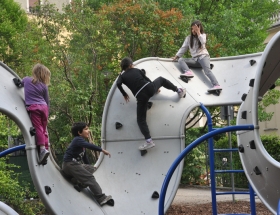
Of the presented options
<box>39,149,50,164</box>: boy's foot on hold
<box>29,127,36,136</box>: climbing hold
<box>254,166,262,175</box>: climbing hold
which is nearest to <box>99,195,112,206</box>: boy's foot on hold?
<box>39,149,50,164</box>: boy's foot on hold

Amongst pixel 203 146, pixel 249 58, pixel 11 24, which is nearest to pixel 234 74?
pixel 249 58

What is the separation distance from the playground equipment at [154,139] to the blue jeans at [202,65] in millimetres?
92

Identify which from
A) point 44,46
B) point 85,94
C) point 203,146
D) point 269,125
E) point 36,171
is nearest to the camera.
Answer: point 36,171

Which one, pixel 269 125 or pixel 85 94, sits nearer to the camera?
pixel 85 94

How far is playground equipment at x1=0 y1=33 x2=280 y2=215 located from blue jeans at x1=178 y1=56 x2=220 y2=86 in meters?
0.09

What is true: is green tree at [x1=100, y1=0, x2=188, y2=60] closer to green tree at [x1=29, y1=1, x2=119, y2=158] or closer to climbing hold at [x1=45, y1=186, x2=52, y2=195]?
green tree at [x1=29, y1=1, x2=119, y2=158]

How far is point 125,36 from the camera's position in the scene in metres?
12.9

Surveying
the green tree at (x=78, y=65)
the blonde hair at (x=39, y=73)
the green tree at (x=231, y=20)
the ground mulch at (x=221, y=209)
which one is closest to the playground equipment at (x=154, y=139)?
the blonde hair at (x=39, y=73)

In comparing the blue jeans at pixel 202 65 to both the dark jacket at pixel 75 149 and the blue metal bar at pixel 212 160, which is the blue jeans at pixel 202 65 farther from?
the dark jacket at pixel 75 149

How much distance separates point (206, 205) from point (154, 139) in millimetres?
4806

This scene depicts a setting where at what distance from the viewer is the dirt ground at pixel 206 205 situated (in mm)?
10414

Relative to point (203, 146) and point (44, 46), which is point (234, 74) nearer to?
point (44, 46)

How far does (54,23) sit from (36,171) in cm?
773

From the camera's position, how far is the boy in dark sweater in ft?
20.2
